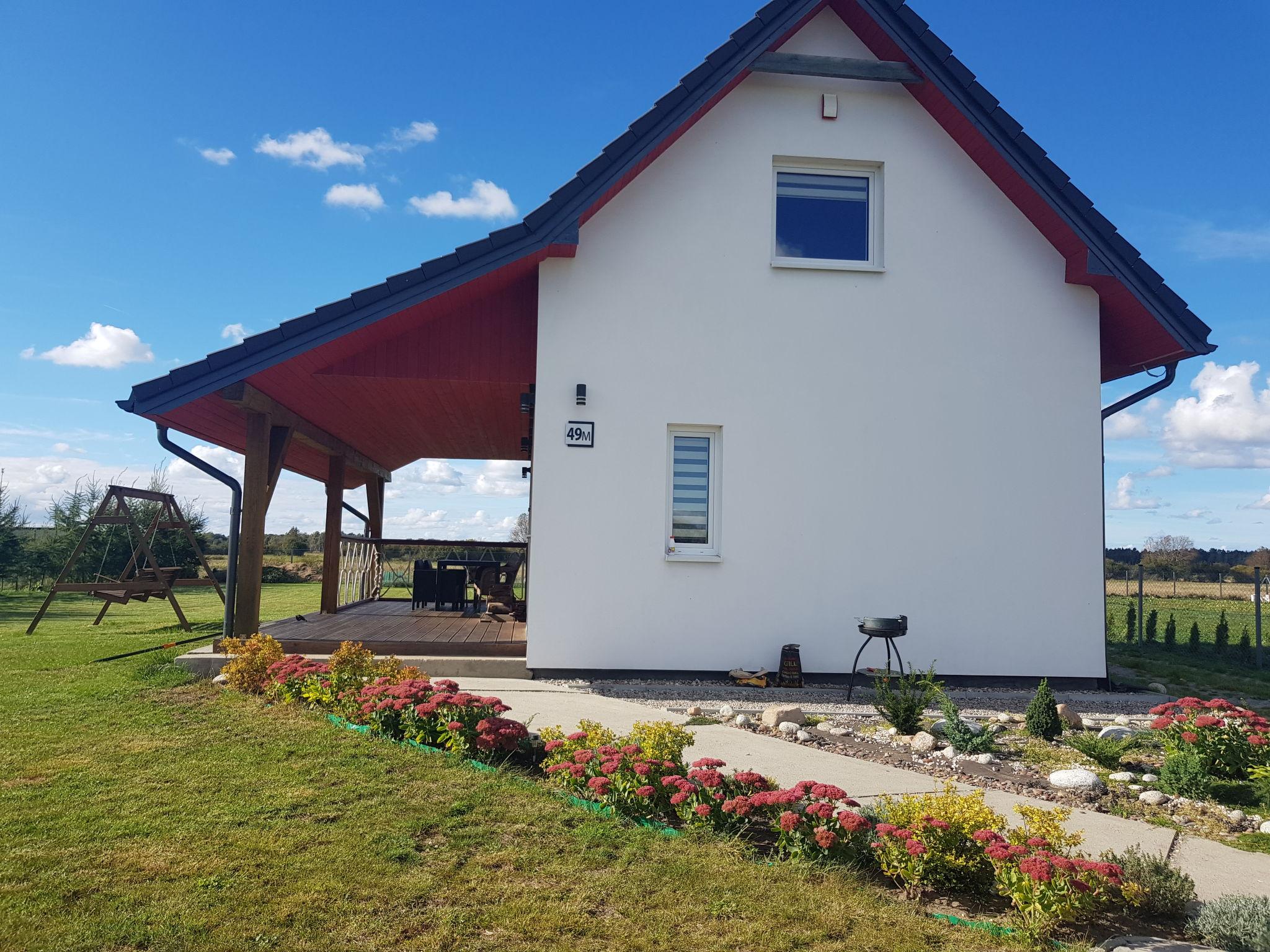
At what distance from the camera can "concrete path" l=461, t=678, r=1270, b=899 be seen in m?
3.79

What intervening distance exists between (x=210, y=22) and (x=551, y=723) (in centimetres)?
989

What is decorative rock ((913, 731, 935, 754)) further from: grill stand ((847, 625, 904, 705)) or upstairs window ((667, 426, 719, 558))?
upstairs window ((667, 426, 719, 558))

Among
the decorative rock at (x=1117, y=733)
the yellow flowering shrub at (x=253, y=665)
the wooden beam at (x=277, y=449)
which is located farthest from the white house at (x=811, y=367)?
the decorative rock at (x=1117, y=733)

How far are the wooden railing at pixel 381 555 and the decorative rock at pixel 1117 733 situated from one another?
7.53m

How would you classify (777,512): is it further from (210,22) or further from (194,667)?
(210,22)

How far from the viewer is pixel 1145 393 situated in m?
9.15

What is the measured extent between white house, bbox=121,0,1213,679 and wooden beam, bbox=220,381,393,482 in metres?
0.05

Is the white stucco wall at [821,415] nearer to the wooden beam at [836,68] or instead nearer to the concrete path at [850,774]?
the wooden beam at [836,68]

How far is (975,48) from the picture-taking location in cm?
903

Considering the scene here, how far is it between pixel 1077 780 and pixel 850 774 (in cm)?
132

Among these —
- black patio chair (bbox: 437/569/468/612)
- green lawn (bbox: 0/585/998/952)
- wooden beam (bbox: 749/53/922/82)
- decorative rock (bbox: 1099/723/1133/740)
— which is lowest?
green lawn (bbox: 0/585/998/952)

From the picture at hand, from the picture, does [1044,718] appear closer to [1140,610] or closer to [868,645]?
[868,645]

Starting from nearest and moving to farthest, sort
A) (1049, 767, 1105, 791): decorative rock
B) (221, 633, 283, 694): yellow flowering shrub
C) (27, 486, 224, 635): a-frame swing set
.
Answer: (1049, 767, 1105, 791): decorative rock < (221, 633, 283, 694): yellow flowering shrub < (27, 486, 224, 635): a-frame swing set

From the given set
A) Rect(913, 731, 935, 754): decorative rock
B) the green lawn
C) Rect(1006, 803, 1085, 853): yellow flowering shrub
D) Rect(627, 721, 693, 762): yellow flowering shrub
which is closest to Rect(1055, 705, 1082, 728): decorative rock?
Rect(913, 731, 935, 754): decorative rock
